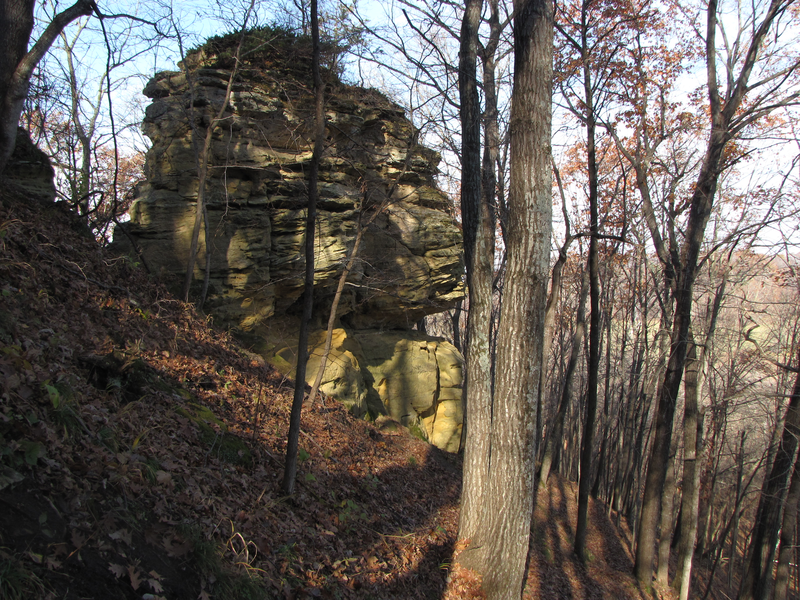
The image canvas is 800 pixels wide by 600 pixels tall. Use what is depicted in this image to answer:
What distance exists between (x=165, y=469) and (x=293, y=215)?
8.72 meters

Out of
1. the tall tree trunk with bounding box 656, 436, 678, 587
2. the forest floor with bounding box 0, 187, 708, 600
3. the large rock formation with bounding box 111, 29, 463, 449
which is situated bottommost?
the tall tree trunk with bounding box 656, 436, 678, 587

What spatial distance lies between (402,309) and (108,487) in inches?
458

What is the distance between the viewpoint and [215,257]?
37.5ft

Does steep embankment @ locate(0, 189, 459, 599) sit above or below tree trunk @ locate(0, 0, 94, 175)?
below

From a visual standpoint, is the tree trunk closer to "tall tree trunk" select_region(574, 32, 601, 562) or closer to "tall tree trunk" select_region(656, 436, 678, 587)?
"tall tree trunk" select_region(574, 32, 601, 562)

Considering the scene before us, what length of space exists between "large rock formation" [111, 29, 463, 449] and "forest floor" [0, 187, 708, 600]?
1.88 metres

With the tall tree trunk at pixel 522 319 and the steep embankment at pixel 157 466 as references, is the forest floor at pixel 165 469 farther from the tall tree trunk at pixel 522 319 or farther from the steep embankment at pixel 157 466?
the tall tree trunk at pixel 522 319

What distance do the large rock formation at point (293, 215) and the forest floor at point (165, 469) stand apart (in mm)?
1876

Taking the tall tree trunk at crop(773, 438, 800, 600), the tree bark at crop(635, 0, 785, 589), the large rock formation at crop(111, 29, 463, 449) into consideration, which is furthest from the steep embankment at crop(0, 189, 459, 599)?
the tall tree trunk at crop(773, 438, 800, 600)

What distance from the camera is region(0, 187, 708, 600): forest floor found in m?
3.26

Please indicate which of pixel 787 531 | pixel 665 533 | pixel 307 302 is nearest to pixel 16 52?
pixel 307 302

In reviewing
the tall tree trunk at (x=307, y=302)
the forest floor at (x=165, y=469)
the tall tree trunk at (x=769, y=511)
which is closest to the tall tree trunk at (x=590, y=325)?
the forest floor at (x=165, y=469)

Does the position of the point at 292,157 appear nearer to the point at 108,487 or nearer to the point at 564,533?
the point at 108,487

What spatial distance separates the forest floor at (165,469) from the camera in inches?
128
